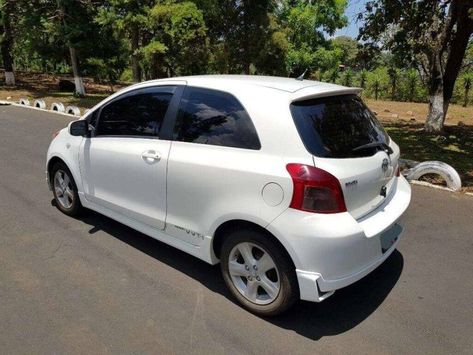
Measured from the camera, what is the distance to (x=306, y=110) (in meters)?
3.17

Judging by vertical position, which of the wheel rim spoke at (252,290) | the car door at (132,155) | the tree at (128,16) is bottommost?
the wheel rim spoke at (252,290)

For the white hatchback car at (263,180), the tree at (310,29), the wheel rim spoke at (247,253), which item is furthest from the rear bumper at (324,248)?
the tree at (310,29)

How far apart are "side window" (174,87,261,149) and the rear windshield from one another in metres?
0.37

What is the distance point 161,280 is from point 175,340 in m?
0.82

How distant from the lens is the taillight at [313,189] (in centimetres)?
289

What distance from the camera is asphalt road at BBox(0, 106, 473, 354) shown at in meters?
3.02

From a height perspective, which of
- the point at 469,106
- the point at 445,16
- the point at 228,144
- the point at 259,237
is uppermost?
the point at 445,16

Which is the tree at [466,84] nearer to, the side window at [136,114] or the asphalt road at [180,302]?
the asphalt road at [180,302]

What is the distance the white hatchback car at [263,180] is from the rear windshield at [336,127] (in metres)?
0.01

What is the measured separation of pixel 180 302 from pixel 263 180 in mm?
1242

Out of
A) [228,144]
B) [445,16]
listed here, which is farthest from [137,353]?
[445,16]

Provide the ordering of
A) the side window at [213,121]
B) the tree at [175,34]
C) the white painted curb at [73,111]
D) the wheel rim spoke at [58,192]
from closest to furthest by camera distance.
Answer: the side window at [213,121] → the wheel rim spoke at [58,192] → the white painted curb at [73,111] → the tree at [175,34]

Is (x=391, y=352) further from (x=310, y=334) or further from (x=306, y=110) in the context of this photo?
(x=306, y=110)

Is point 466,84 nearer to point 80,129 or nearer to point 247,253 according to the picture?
point 80,129
